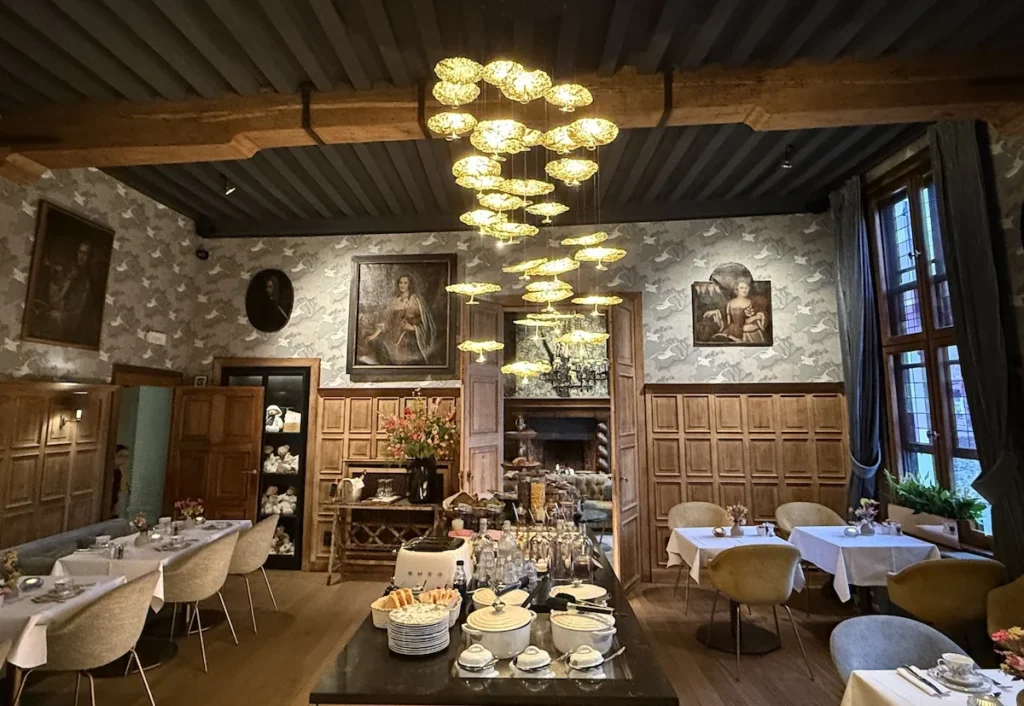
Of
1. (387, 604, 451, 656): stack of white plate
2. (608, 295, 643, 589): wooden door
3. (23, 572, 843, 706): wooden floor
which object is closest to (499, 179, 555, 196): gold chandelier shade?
(387, 604, 451, 656): stack of white plate

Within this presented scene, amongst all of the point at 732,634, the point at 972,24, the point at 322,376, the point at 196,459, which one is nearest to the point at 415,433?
the point at 322,376

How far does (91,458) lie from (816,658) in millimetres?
6674

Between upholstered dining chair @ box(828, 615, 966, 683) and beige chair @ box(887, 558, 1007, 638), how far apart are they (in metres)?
1.27

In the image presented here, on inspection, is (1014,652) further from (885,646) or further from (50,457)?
(50,457)

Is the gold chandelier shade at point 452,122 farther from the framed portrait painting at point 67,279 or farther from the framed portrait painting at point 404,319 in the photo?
the framed portrait painting at point 67,279

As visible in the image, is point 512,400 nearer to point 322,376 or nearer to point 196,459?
point 322,376

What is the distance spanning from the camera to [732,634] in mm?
4465

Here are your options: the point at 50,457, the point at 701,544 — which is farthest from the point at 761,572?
the point at 50,457

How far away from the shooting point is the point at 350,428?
6648mm

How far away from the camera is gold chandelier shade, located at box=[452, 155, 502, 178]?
9.50 ft

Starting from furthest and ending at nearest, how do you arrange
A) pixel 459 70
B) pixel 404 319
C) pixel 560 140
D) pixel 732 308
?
pixel 404 319, pixel 732 308, pixel 560 140, pixel 459 70

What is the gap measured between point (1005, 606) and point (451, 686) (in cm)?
340

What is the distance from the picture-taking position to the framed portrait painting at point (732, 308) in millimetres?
6328

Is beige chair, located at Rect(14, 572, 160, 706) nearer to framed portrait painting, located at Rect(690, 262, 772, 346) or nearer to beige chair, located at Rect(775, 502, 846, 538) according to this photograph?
beige chair, located at Rect(775, 502, 846, 538)
